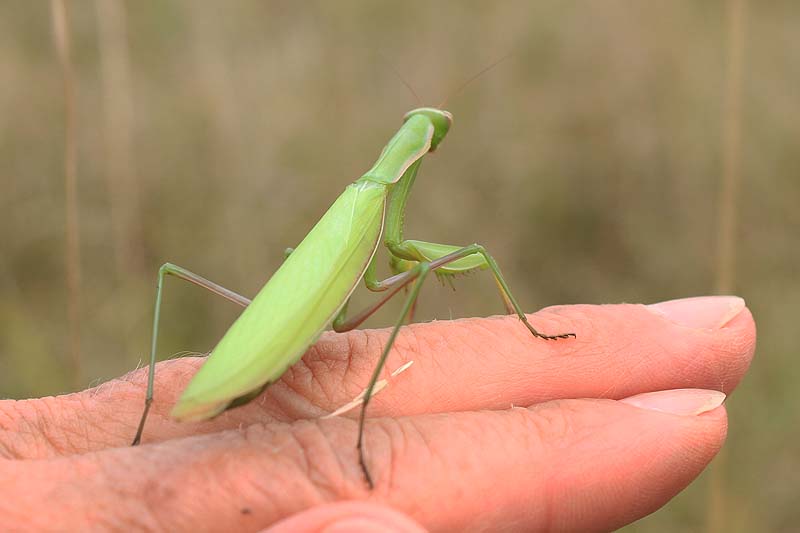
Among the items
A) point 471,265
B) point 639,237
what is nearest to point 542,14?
point 639,237

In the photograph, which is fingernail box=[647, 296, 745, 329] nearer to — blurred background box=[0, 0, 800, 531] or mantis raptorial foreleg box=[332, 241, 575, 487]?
mantis raptorial foreleg box=[332, 241, 575, 487]

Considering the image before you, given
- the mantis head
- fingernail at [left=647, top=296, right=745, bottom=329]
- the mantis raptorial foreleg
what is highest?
the mantis head

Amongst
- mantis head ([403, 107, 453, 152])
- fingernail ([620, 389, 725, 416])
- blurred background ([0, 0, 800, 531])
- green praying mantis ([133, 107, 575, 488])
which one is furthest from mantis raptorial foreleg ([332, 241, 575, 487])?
blurred background ([0, 0, 800, 531])

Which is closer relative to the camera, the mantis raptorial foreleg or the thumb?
the thumb

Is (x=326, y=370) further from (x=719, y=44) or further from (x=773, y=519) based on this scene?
(x=719, y=44)

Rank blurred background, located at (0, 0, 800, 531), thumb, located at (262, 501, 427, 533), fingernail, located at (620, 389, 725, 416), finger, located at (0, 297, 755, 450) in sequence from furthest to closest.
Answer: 1. blurred background, located at (0, 0, 800, 531)
2. finger, located at (0, 297, 755, 450)
3. fingernail, located at (620, 389, 725, 416)
4. thumb, located at (262, 501, 427, 533)

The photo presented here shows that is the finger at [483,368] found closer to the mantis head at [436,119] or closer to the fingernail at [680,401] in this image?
the fingernail at [680,401]

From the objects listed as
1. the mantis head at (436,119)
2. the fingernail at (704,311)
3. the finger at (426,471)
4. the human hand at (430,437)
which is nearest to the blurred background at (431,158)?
the mantis head at (436,119)
